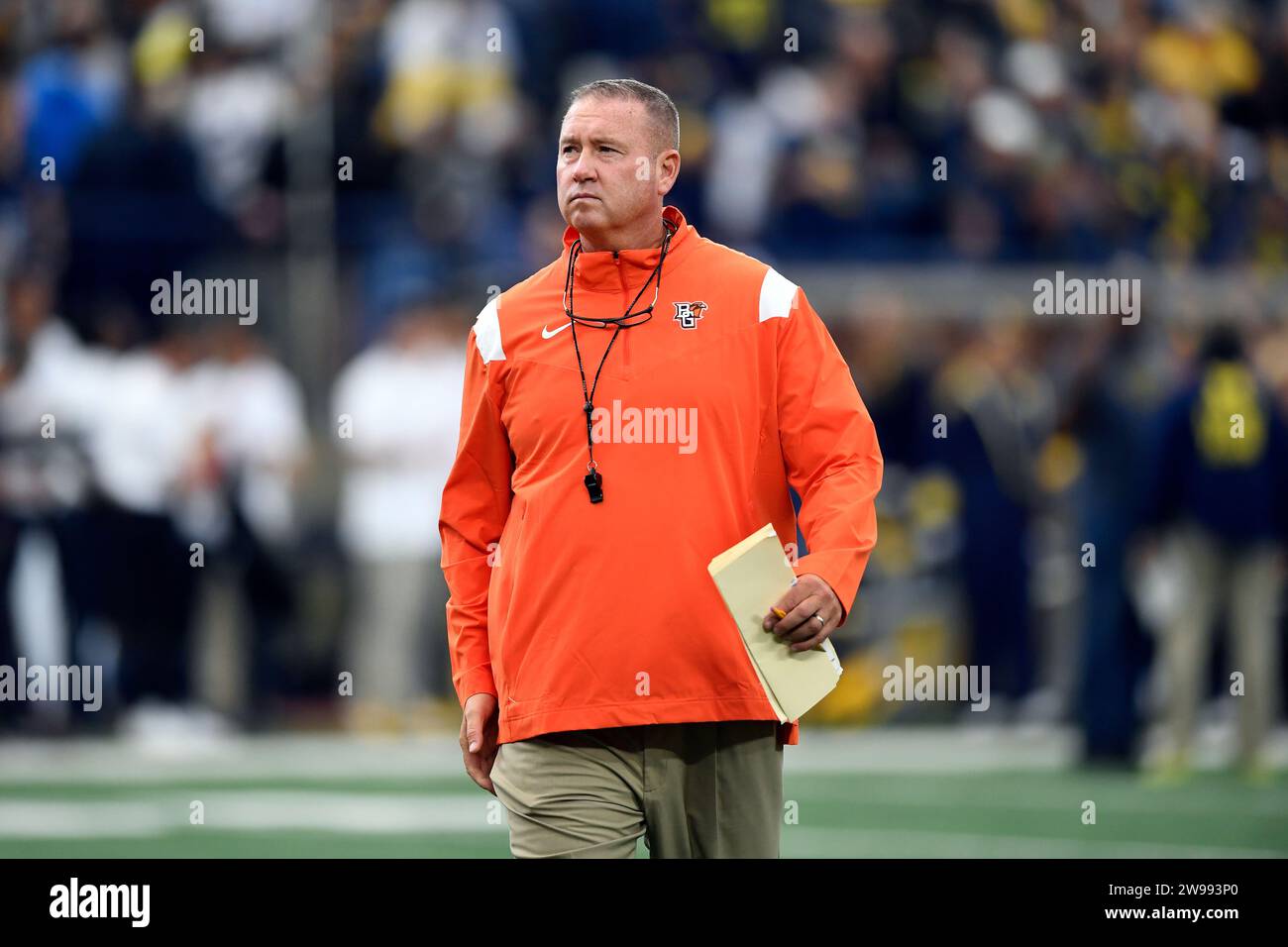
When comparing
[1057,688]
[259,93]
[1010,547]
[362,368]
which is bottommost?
[1057,688]

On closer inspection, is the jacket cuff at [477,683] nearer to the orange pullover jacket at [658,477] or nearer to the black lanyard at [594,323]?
the orange pullover jacket at [658,477]

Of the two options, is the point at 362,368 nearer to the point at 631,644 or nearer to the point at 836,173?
the point at 836,173

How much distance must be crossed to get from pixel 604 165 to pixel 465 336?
10.5 m

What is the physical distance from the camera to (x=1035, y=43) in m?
19.1

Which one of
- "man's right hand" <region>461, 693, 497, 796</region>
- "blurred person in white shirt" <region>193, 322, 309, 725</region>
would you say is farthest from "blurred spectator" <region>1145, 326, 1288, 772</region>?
"man's right hand" <region>461, 693, 497, 796</region>

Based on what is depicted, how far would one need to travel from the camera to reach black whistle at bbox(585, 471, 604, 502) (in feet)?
16.9

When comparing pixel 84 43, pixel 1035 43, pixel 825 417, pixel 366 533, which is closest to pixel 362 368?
pixel 366 533

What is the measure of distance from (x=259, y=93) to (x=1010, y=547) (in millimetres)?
6657

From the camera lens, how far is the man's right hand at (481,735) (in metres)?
5.41

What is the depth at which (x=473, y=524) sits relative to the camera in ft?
18.1

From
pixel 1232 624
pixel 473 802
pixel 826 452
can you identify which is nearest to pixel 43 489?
pixel 473 802

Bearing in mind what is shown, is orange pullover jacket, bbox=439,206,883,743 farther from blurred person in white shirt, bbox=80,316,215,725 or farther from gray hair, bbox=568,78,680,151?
blurred person in white shirt, bbox=80,316,215,725

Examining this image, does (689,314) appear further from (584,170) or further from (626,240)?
(584,170)

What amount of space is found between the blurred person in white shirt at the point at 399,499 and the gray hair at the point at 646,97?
10.3 m
